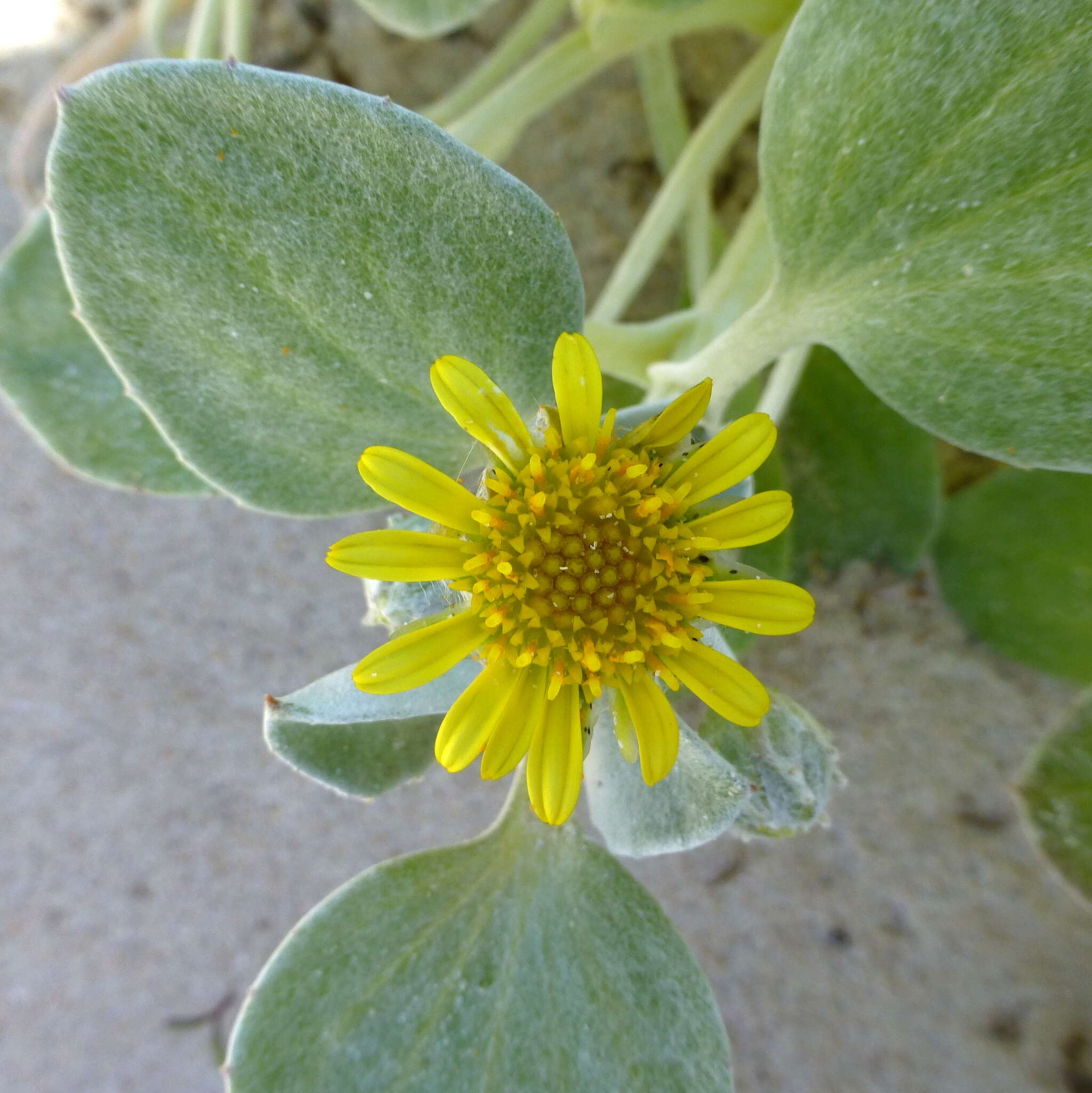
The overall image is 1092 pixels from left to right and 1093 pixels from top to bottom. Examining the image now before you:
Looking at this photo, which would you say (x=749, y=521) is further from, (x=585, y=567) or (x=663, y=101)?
(x=663, y=101)

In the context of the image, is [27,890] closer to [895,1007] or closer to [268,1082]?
[268,1082]

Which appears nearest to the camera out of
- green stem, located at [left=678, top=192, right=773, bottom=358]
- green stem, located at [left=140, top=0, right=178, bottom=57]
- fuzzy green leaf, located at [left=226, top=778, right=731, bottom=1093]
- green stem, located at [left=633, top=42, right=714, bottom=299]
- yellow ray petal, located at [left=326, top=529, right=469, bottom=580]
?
yellow ray petal, located at [left=326, top=529, right=469, bottom=580]

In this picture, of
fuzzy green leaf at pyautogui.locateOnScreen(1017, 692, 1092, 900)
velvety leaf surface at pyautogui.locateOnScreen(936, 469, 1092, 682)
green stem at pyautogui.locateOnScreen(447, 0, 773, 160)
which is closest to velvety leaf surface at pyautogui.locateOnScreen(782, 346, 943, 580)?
velvety leaf surface at pyautogui.locateOnScreen(936, 469, 1092, 682)

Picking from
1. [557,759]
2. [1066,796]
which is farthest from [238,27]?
[1066,796]

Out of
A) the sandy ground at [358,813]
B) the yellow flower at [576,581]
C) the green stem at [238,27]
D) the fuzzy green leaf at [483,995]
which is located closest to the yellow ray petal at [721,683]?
the yellow flower at [576,581]

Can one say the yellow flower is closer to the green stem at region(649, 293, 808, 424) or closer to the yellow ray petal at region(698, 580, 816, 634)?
the yellow ray petal at region(698, 580, 816, 634)

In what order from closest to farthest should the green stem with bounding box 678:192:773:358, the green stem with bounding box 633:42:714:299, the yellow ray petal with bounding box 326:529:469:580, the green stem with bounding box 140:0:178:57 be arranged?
the yellow ray petal with bounding box 326:529:469:580 → the green stem with bounding box 678:192:773:358 → the green stem with bounding box 633:42:714:299 → the green stem with bounding box 140:0:178:57

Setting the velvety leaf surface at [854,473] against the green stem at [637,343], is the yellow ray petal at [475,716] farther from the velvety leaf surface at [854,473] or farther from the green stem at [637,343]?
the velvety leaf surface at [854,473]
